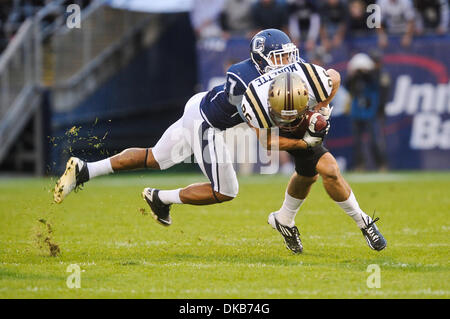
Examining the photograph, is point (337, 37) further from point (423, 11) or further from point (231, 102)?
point (231, 102)

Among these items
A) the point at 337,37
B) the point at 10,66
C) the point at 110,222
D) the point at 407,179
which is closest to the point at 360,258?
the point at 110,222

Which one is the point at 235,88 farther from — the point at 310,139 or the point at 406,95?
the point at 406,95

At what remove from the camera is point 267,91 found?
5.34 m

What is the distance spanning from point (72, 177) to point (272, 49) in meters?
1.67

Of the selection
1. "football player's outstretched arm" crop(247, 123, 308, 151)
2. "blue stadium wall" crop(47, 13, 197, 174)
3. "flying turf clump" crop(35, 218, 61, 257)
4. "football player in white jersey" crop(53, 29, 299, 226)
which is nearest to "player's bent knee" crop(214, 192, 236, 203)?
"football player in white jersey" crop(53, 29, 299, 226)

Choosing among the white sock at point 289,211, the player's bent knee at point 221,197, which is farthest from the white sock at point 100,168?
the white sock at point 289,211

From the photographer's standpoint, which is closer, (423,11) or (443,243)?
(443,243)

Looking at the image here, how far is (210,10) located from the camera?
13766 mm

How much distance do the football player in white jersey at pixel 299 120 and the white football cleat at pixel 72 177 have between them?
133 centimetres

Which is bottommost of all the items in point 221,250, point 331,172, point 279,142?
point 221,250

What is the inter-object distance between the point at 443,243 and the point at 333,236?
0.89 m

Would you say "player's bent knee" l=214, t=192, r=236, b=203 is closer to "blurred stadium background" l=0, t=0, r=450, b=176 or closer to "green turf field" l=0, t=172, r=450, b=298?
"green turf field" l=0, t=172, r=450, b=298

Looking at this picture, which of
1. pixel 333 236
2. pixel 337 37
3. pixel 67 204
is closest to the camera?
pixel 333 236

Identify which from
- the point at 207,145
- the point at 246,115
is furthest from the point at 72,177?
the point at 246,115
